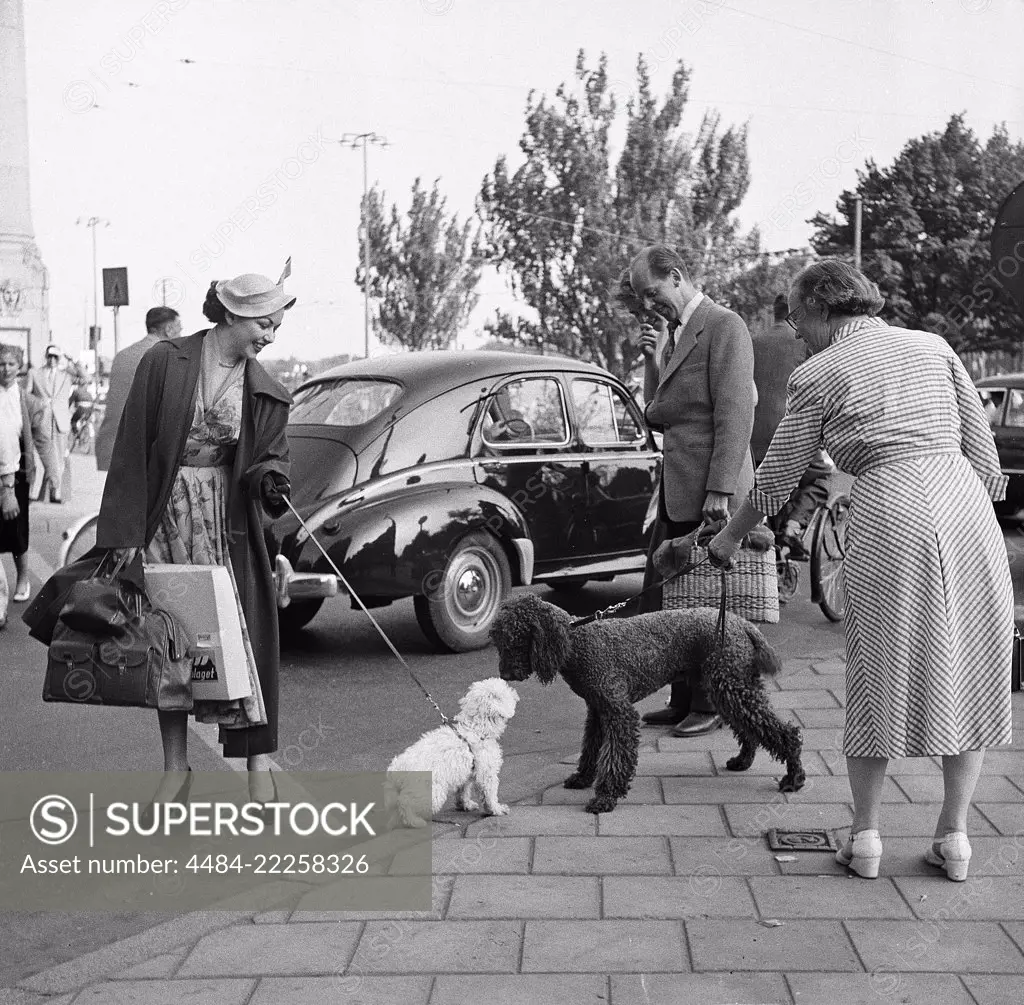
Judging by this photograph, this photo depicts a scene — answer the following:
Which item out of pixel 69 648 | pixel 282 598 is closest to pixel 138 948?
pixel 69 648

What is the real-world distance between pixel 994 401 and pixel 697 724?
34.9 feet

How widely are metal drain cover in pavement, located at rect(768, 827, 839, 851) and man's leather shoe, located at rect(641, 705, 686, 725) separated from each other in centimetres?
157

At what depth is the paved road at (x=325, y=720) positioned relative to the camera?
3.85 meters

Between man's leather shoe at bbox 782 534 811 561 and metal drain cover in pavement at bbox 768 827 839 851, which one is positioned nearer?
metal drain cover in pavement at bbox 768 827 839 851

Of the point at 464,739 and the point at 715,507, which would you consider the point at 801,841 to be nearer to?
the point at 464,739

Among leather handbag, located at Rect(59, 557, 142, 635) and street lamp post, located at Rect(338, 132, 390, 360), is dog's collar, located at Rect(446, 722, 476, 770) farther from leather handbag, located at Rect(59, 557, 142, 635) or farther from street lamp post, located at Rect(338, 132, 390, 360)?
street lamp post, located at Rect(338, 132, 390, 360)

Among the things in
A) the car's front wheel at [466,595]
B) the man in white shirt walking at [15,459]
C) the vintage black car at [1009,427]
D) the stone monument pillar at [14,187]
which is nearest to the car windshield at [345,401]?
the car's front wheel at [466,595]

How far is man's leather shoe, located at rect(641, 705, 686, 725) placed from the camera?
6035 millimetres

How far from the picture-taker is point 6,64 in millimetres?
20375

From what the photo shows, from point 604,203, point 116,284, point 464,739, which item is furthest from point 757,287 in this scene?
point 464,739

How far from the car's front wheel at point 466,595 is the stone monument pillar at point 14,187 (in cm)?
1417

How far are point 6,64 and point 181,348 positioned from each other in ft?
59.8

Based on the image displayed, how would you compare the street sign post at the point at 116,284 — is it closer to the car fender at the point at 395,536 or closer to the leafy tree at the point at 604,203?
the car fender at the point at 395,536

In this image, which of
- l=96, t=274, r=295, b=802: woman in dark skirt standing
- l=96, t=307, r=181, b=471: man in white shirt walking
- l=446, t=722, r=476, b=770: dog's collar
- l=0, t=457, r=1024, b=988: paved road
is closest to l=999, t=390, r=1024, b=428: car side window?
l=0, t=457, r=1024, b=988: paved road
